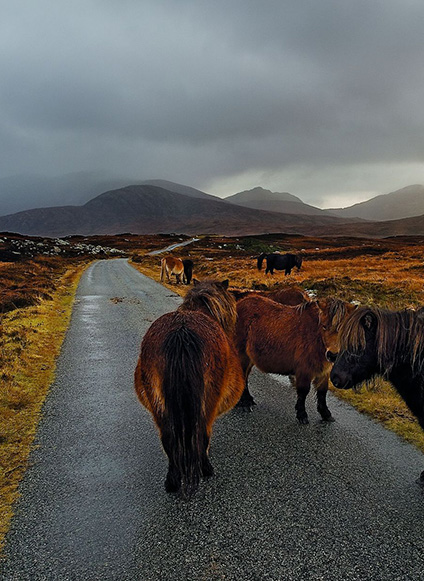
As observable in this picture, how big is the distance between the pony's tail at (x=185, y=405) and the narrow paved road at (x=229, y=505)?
62cm

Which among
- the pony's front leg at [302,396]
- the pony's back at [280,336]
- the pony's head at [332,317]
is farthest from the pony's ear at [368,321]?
the pony's front leg at [302,396]

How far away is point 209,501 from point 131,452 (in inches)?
63.0

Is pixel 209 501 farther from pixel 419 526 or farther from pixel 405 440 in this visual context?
pixel 405 440

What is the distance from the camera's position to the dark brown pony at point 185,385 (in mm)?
3488

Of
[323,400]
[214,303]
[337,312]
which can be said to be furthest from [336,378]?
[214,303]

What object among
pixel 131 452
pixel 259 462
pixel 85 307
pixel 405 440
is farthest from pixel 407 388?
pixel 85 307

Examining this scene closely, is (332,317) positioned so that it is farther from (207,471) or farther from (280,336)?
(207,471)

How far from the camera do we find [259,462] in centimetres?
465

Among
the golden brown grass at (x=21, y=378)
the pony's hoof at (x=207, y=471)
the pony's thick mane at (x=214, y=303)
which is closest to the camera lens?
the pony's hoof at (x=207, y=471)

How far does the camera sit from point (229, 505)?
386cm

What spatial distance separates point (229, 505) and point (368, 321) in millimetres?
2857

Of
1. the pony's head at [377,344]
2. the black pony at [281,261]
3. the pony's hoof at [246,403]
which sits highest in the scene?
the pony's head at [377,344]

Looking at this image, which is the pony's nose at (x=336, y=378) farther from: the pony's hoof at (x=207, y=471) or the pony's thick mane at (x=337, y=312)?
the pony's hoof at (x=207, y=471)

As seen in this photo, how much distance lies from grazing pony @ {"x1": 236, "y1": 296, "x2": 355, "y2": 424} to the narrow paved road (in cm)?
67
